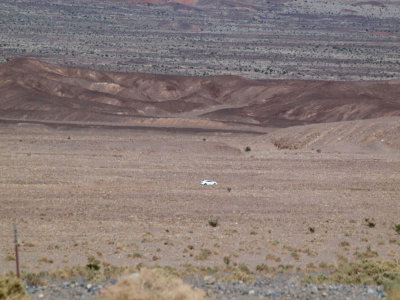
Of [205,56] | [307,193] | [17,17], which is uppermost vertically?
[17,17]

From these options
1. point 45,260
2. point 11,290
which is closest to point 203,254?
point 45,260

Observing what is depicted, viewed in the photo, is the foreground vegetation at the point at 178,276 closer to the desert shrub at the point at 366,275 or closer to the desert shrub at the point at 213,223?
the desert shrub at the point at 366,275

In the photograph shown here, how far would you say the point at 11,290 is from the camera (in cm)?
1068

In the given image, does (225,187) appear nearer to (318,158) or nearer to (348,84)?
(318,158)

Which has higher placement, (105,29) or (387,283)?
(105,29)

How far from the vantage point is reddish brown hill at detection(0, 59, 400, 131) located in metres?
60.5

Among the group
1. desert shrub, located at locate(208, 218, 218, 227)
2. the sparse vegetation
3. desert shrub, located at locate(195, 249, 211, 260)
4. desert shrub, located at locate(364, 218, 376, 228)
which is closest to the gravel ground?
the sparse vegetation

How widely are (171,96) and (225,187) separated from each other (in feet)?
146

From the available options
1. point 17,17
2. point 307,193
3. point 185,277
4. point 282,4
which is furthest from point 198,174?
point 282,4

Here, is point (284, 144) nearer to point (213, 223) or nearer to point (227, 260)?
point (213, 223)

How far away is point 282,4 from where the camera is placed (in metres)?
170

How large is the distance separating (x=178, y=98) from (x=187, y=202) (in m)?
47.0

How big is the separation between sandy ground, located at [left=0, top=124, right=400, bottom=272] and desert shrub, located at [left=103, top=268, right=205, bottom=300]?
5.76 m

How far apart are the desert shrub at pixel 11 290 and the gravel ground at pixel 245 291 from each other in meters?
1.01
